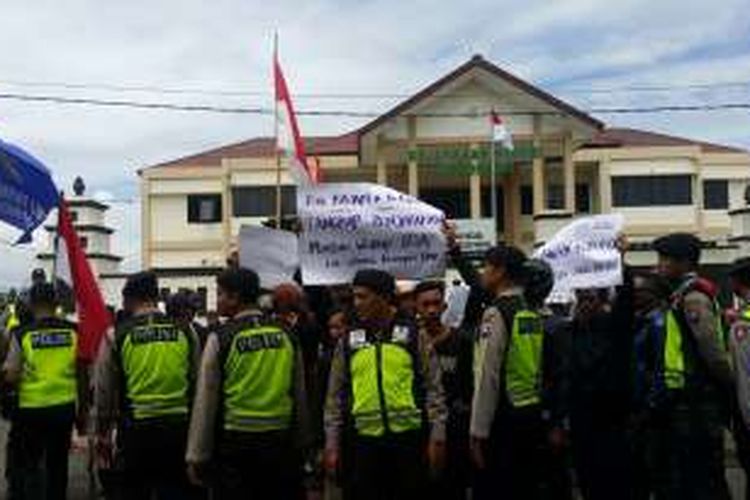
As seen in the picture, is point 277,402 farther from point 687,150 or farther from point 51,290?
point 687,150

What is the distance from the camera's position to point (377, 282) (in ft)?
23.5

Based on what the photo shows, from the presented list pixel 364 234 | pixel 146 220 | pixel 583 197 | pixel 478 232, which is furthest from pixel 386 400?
pixel 146 220

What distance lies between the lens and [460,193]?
42281 mm

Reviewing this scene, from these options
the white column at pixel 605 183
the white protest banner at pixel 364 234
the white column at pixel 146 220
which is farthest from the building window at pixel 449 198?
the white protest banner at pixel 364 234

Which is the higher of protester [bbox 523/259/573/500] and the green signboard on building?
the green signboard on building

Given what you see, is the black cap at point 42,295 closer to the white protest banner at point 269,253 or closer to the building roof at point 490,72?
the white protest banner at point 269,253

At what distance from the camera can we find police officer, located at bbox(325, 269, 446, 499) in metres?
7.06

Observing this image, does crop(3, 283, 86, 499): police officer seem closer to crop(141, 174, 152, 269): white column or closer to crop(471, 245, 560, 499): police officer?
crop(471, 245, 560, 499): police officer

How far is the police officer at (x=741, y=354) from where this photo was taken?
7223 millimetres

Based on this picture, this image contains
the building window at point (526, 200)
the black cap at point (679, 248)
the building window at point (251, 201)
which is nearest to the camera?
the black cap at point (679, 248)

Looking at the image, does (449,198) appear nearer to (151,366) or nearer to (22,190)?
(22,190)

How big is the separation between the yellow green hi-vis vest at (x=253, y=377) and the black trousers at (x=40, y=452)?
109 inches

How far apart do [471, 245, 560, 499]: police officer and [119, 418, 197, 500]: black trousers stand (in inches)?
71.6

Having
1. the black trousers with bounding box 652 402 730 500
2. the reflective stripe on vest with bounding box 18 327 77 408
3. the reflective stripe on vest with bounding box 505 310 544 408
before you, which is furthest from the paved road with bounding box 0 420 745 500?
the reflective stripe on vest with bounding box 505 310 544 408
